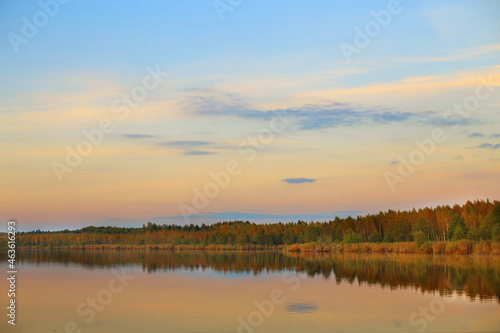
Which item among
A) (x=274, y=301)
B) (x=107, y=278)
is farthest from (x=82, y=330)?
(x=107, y=278)

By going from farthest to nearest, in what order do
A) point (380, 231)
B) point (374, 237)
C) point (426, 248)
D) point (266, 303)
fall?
1. point (380, 231)
2. point (374, 237)
3. point (426, 248)
4. point (266, 303)

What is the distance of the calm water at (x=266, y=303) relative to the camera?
20359 millimetres

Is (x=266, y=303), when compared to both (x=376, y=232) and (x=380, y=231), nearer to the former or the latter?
(x=376, y=232)

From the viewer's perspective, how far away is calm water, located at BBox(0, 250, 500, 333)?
2036cm

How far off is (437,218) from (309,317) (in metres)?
75.6

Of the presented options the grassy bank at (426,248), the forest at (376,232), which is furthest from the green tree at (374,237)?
the grassy bank at (426,248)

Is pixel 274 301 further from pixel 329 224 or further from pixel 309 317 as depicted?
pixel 329 224

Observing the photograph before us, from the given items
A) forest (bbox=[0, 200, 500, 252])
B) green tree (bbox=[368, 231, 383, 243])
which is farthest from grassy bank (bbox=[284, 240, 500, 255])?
green tree (bbox=[368, 231, 383, 243])

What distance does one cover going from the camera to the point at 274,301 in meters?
27.2

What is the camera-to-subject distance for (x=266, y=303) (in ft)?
87.0

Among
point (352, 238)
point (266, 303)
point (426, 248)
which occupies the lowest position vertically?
point (266, 303)

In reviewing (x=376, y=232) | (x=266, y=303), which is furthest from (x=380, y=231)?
(x=266, y=303)

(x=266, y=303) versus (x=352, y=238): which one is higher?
(x=352, y=238)

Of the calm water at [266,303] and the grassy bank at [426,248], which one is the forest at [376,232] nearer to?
the grassy bank at [426,248]
